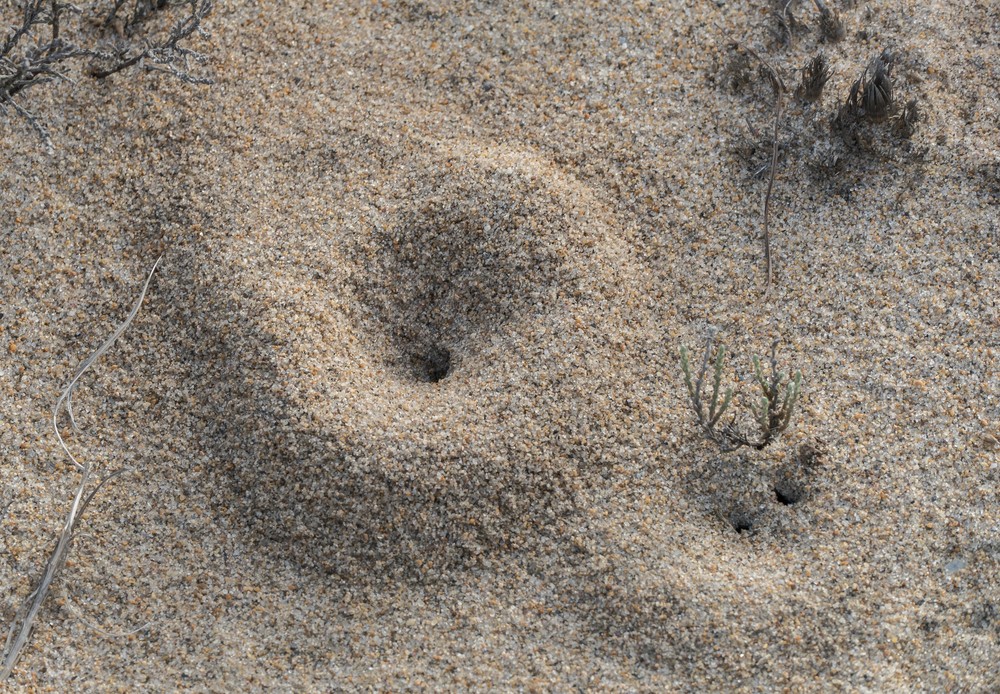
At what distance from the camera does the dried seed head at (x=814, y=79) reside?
3240 millimetres

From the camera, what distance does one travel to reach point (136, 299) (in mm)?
2996

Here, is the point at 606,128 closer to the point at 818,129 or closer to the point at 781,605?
the point at 818,129

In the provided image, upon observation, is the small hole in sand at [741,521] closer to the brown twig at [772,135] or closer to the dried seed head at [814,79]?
the brown twig at [772,135]

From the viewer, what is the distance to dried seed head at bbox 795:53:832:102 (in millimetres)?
3240

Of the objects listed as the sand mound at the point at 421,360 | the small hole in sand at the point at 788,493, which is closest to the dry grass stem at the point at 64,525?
the sand mound at the point at 421,360

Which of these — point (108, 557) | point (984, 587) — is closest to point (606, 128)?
point (984, 587)

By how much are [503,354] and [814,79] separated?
57.0 inches

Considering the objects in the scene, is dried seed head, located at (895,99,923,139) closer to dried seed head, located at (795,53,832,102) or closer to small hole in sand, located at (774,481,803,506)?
dried seed head, located at (795,53,832,102)

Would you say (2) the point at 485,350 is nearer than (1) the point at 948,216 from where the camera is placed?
Yes

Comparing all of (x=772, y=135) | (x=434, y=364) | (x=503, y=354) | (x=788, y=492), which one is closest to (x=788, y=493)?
(x=788, y=492)

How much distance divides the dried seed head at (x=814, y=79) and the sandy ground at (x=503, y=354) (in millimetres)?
73

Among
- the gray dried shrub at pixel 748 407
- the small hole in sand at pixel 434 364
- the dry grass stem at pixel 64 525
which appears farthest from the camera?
the small hole in sand at pixel 434 364

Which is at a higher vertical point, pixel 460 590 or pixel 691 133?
pixel 691 133

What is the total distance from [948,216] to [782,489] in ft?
Result: 3.70
